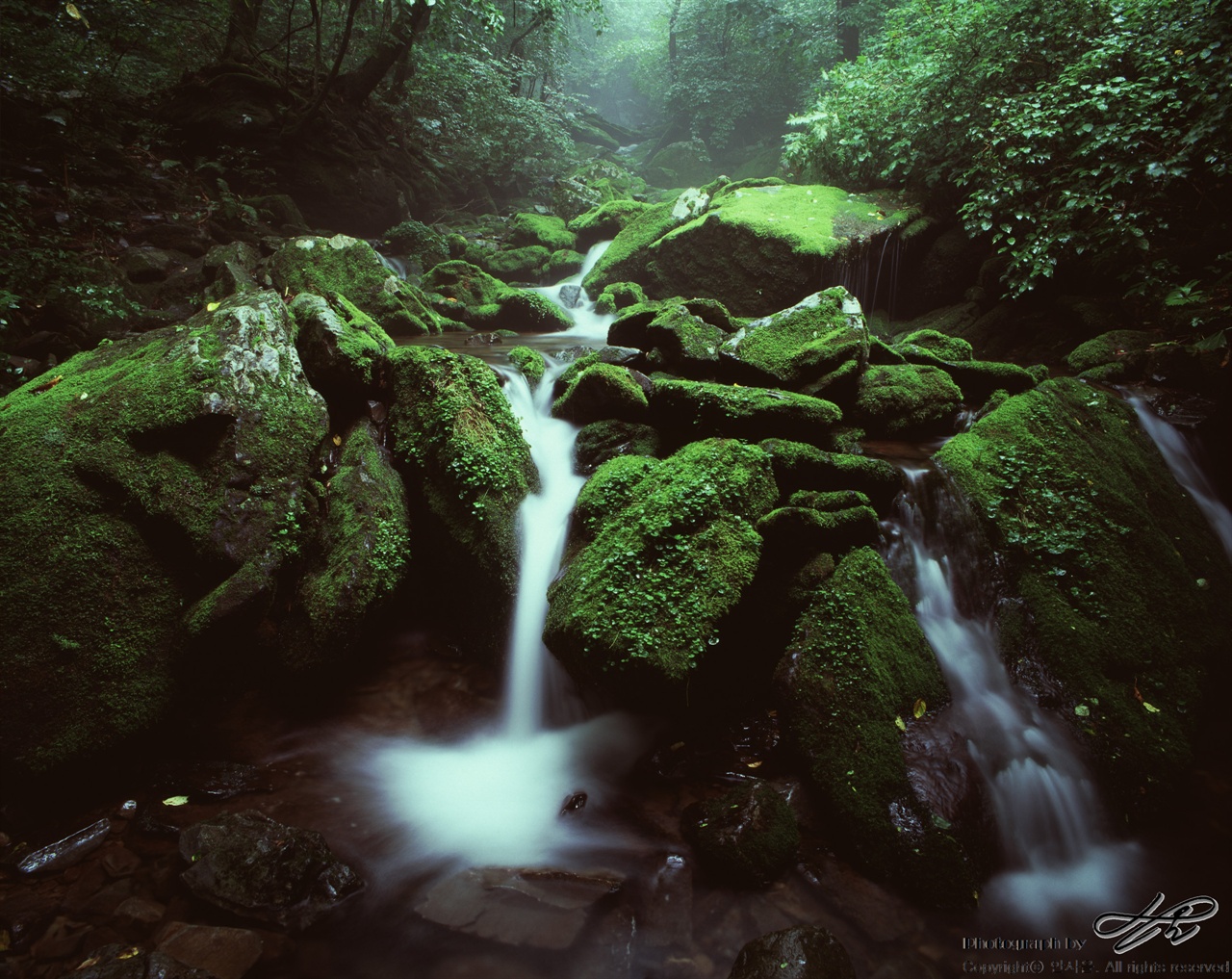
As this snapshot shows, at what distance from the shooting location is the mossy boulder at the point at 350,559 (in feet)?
13.1

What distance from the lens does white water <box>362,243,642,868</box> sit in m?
3.41

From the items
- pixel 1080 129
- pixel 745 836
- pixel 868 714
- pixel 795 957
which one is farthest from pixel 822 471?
pixel 1080 129

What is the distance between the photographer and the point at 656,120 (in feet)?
112

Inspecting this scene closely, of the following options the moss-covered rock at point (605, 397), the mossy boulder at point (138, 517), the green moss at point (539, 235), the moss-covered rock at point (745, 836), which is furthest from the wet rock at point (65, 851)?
the green moss at point (539, 235)

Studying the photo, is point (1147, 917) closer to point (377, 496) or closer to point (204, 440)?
point (377, 496)

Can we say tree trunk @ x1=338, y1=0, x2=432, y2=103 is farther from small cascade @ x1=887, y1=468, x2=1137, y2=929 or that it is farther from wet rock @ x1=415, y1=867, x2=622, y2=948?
wet rock @ x1=415, y1=867, x2=622, y2=948

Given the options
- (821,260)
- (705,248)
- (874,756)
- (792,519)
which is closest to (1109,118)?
(821,260)

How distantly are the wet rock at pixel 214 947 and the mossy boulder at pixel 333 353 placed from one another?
4.07 m

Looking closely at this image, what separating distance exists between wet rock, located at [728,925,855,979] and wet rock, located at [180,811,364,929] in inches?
81.7

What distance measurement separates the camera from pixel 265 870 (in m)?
2.86

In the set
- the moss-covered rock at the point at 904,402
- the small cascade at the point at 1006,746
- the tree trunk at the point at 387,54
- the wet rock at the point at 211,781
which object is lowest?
the small cascade at the point at 1006,746

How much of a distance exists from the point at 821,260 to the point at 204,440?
29.7ft

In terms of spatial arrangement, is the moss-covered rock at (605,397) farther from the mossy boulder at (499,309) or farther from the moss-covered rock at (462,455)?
the mossy boulder at (499,309)

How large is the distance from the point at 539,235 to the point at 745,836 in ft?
47.4
